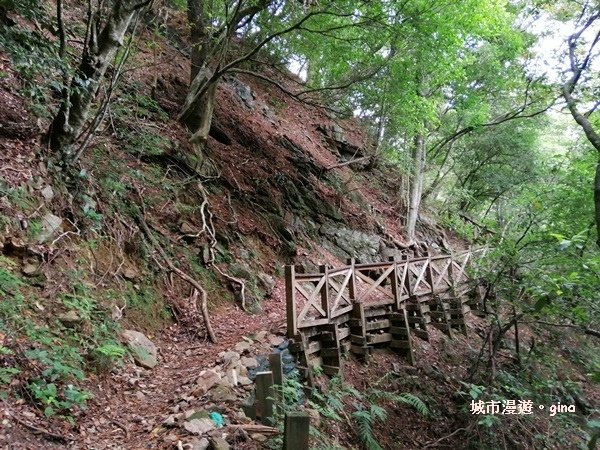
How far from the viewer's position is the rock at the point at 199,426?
11.4ft

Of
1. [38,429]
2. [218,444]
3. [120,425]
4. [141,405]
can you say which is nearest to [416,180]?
[141,405]

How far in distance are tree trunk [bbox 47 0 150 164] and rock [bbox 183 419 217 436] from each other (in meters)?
4.60

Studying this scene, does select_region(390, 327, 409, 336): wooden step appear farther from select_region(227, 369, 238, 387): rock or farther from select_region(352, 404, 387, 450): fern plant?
select_region(227, 369, 238, 387): rock

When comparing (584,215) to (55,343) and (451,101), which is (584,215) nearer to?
(451,101)

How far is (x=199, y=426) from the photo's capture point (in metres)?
3.55

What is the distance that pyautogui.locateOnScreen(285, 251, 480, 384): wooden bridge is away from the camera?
5953mm

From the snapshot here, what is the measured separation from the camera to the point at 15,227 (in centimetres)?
459

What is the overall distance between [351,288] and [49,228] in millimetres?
5099

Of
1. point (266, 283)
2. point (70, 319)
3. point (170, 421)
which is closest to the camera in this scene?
point (170, 421)

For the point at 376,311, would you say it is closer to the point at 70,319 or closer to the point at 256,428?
the point at 256,428

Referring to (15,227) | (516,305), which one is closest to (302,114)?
(516,305)

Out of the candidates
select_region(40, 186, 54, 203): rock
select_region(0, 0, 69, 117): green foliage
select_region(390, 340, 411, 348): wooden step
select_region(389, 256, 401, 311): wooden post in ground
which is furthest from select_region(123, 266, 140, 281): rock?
select_region(390, 340, 411, 348): wooden step

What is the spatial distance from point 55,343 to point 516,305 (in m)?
7.50

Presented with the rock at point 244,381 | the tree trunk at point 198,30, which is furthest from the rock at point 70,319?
the tree trunk at point 198,30
